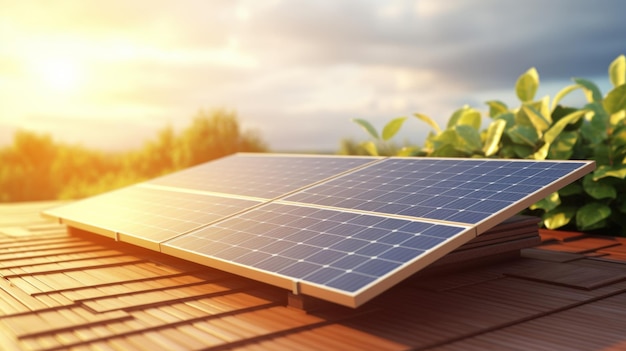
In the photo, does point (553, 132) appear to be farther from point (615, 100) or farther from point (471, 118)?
point (471, 118)

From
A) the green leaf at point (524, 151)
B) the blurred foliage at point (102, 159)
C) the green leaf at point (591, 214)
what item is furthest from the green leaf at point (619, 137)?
the blurred foliage at point (102, 159)

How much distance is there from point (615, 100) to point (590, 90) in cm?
147

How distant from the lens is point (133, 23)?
3391cm

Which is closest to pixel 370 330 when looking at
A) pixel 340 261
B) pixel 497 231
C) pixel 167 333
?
pixel 340 261

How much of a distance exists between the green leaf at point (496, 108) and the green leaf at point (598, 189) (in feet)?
10.2

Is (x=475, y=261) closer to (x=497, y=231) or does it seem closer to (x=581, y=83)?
(x=497, y=231)

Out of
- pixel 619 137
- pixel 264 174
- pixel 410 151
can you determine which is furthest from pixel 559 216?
pixel 264 174

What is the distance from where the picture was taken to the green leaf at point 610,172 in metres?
10.1

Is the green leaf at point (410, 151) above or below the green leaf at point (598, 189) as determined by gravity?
above

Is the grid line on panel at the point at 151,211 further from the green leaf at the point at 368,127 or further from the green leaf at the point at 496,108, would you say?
the green leaf at the point at 496,108

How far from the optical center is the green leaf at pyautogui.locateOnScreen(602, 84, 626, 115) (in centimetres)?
1091

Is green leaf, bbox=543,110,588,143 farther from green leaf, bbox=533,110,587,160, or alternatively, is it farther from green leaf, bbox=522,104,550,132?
green leaf, bbox=522,104,550,132

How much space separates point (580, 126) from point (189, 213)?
764 cm

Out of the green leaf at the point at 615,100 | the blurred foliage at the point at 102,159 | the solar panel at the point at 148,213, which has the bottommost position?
the blurred foliage at the point at 102,159
